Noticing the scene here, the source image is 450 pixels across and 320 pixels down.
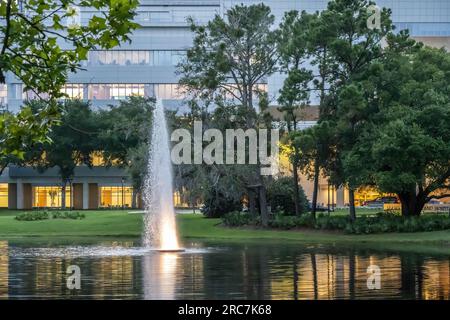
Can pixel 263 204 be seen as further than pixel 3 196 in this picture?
No

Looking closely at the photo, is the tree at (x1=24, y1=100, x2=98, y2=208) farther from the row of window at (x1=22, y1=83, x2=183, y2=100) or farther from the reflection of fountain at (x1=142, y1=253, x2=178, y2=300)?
the reflection of fountain at (x1=142, y1=253, x2=178, y2=300)

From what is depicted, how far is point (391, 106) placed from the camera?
48906mm

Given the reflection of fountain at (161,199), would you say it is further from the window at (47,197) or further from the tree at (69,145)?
the window at (47,197)

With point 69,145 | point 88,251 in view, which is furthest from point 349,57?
point 69,145

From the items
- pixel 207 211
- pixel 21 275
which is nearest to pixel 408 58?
pixel 207 211

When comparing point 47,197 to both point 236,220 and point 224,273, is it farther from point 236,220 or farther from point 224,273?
point 224,273

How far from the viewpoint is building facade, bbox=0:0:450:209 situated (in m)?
106

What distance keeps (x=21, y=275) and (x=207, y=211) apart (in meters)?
38.6

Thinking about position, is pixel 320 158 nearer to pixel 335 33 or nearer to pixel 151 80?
pixel 335 33

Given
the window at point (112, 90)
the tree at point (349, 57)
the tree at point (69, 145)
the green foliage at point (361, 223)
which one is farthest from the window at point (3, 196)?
the tree at point (349, 57)

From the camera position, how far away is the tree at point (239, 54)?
53938 mm

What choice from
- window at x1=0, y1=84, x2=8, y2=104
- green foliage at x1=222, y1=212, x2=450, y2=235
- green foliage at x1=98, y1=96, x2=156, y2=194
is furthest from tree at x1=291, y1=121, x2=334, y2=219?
window at x1=0, y1=84, x2=8, y2=104

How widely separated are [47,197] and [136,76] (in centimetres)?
1964

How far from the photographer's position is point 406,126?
45.6 meters
